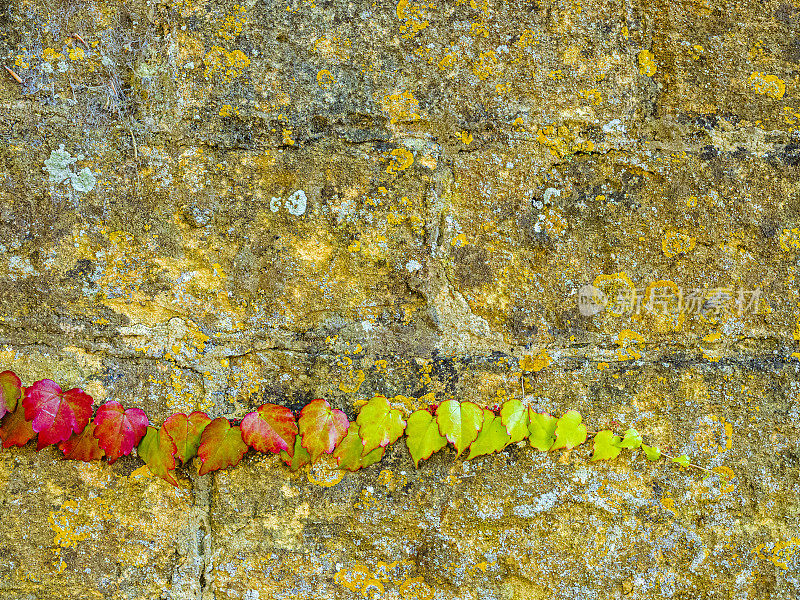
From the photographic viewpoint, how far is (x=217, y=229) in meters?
1.16

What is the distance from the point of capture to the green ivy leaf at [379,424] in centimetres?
115

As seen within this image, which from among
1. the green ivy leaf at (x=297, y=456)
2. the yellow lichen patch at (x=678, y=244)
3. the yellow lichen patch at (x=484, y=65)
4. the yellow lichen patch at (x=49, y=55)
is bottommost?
the green ivy leaf at (x=297, y=456)

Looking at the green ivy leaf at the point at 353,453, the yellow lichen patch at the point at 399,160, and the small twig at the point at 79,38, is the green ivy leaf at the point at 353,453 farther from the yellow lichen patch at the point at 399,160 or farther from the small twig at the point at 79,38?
the small twig at the point at 79,38

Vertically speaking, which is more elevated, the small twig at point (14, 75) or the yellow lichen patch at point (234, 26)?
the yellow lichen patch at point (234, 26)

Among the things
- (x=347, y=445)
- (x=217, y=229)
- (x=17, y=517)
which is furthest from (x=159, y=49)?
(x=17, y=517)

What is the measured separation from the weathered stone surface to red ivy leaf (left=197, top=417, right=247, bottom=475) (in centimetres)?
4

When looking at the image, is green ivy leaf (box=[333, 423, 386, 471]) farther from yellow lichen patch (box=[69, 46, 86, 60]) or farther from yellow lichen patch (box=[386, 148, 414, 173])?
yellow lichen patch (box=[69, 46, 86, 60])

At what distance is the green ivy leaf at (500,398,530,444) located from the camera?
1.16 meters

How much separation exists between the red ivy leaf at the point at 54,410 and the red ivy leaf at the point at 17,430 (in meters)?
0.02

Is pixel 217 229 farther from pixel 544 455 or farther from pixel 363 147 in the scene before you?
pixel 544 455

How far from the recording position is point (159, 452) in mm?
1139

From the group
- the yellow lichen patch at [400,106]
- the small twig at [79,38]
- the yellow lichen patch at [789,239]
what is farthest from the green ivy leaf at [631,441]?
the small twig at [79,38]

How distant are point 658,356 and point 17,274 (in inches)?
54.5

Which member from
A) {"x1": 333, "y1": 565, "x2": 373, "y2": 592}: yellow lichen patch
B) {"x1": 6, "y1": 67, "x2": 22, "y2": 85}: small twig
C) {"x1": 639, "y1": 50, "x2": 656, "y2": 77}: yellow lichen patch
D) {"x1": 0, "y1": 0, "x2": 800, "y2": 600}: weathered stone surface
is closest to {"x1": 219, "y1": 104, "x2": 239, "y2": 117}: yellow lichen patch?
{"x1": 0, "y1": 0, "x2": 800, "y2": 600}: weathered stone surface
